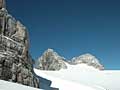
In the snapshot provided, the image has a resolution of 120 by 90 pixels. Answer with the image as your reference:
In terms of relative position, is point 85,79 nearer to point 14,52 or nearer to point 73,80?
point 73,80

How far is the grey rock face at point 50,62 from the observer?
7062cm

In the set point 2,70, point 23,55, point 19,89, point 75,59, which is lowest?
point 19,89

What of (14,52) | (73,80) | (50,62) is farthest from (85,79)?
(14,52)

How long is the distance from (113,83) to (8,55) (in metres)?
26.2

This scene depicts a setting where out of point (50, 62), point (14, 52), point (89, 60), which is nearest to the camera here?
point (14, 52)

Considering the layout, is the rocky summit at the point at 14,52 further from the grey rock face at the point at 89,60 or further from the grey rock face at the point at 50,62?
the grey rock face at the point at 89,60

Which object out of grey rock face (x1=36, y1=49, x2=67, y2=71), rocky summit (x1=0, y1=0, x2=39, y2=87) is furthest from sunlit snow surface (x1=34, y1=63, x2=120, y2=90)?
grey rock face (x1=36, y1=49, x2=67, y2=71)

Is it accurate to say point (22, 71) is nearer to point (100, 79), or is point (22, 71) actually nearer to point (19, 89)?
point (19, 89)

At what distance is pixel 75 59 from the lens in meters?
100

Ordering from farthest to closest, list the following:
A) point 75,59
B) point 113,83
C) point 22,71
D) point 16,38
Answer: point 75,59 < point 113,83 < point 16,38 < point 22,71

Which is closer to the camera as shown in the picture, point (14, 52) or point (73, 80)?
point (14, 52)

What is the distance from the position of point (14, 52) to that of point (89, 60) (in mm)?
69105

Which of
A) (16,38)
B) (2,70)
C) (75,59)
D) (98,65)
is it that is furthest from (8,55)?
(75,59)

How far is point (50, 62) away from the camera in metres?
73.8
